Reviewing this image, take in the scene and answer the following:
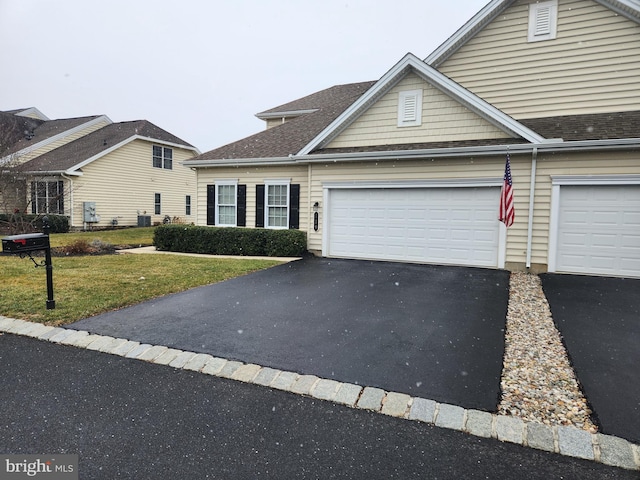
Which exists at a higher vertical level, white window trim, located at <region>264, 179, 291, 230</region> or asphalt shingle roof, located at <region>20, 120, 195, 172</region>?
asphalt shingle roof, located at <region>20, 120, 195, 172</region>

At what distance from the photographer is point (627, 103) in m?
10.4

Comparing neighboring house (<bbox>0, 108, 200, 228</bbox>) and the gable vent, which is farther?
neighboring house (<bbox>0, 108, 200, 228</bbox>)

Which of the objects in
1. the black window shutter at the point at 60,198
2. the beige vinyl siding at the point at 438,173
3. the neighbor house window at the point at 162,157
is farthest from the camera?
the neighbor house window at the point at 162,157

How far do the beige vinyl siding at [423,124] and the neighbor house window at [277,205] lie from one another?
272 cm

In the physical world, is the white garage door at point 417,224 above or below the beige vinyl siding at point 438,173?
below

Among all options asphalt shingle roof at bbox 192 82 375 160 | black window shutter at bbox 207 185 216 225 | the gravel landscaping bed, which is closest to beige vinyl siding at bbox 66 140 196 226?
asphalt shingle roof at bbox 192 82 375 160

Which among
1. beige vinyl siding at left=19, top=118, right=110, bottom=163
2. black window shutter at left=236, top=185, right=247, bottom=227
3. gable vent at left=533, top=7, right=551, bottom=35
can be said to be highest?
gable vent at left=533, top=7, right=551, bottom=35

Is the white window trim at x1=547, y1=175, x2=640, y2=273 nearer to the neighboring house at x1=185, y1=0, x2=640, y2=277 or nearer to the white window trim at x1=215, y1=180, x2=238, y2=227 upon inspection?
the neighboring house at x1=185, y1=0, x2=640, y2=277

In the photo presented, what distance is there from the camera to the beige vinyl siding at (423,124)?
10.5m

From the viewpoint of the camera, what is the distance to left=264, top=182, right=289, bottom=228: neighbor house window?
43.7 feet

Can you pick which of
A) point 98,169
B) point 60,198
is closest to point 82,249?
point 60,198

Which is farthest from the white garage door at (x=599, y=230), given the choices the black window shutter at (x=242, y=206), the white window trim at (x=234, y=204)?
the white window trim at (x=234, y=204)

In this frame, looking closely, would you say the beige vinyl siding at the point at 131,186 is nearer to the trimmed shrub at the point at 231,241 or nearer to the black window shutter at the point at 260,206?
the trimmed shrub at the point at 231,241

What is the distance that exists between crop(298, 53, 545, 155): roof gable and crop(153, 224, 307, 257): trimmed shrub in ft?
9.20
